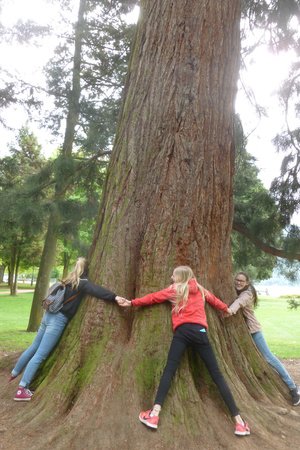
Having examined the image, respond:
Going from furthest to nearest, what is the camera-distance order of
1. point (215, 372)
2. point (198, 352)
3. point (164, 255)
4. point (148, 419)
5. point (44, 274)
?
point (44, 274)
point (164, 255)
point (198, 352)
point (215, 372)
point (148, 419)

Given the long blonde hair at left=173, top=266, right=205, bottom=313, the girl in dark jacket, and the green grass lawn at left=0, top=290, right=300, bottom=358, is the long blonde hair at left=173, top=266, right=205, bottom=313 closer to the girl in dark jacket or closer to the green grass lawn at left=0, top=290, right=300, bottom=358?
the girl in dark jacket

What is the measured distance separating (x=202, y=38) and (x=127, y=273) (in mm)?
2489

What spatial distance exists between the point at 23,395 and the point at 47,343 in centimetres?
51

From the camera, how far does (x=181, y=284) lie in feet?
12.0

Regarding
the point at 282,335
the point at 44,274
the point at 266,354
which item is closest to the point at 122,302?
the point at 266,354

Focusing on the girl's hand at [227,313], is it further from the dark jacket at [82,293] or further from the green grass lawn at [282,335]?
the green grass lawn at [282,335]

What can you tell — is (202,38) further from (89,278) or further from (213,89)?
(89,278)

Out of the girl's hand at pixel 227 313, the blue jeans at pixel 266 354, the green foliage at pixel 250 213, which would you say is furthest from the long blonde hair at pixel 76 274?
the green foliage at pixel 250 213

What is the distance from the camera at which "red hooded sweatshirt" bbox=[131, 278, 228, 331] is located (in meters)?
3.62

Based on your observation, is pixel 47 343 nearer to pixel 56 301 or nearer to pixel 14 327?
pixel 56 301

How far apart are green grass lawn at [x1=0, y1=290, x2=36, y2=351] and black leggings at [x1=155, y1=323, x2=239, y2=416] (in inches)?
268

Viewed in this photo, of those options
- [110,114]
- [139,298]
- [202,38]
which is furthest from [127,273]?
[110,114]

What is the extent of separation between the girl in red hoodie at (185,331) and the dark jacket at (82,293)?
0.16 metres

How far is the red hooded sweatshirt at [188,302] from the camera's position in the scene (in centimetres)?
362
